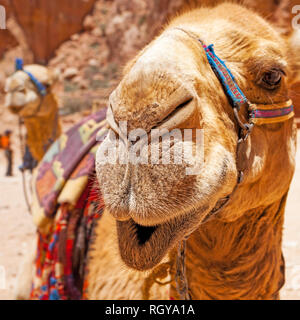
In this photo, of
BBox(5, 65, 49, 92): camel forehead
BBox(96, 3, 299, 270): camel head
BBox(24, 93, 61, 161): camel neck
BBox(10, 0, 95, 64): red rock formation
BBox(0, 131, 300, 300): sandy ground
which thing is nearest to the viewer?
BBox(96, 3, 299, 270): camel head

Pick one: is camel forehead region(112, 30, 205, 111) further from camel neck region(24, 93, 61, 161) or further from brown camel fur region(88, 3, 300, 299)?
camel neck region(24, 93, 61, 161)

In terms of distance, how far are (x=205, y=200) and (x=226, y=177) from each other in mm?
105

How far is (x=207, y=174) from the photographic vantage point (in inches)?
46.6

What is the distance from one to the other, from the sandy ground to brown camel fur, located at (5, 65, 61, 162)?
3.67 ft

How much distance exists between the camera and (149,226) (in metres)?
1.26

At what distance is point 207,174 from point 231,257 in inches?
22.7

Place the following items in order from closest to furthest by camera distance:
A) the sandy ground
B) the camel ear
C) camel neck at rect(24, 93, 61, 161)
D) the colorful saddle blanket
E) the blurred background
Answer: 1. the camel ear
2. the colorful saddle blanket
3. the sandy ground
4. camel neck at rect(24, 93, 61, 161)
5. the blurred background

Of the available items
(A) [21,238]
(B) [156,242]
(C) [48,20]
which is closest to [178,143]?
(B) [156,242]

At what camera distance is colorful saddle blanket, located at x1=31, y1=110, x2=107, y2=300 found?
2230 millimetres

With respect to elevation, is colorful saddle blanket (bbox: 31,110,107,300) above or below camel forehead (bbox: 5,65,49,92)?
below

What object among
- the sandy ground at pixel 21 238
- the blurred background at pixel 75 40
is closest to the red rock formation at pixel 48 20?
the blurred background at pixel 75 40

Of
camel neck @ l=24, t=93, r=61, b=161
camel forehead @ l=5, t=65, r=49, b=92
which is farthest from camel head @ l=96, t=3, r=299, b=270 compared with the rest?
camel forehead @ l=5, t=65, r=49, b=92

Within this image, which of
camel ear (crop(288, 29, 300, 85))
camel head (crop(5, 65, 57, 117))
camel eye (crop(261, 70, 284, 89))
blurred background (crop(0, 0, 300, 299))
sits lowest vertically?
camel eye (crop(261, 70, 284, 89))
